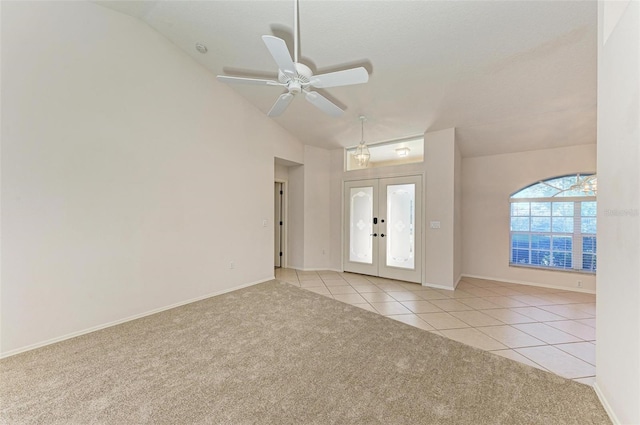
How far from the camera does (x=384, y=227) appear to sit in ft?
16.9

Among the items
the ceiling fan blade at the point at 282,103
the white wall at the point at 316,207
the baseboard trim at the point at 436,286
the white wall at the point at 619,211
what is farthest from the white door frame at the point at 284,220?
the white wall at the point at 619,211

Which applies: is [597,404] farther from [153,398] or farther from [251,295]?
[251,295]

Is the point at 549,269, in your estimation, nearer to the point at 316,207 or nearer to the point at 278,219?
the point at 316,207

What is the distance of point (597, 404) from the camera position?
65.2 inches

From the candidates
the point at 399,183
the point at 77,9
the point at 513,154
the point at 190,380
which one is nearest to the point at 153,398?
the point at 190,380

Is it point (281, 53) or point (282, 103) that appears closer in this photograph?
point (281, 53)

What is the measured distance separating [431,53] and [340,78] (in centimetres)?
135

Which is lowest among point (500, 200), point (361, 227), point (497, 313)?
point (497, 313)

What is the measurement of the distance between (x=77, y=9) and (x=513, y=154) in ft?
23.1

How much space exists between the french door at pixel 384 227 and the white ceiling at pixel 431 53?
1.37m

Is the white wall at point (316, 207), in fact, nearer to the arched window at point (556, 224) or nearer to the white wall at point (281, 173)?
the white wall at point (281, 173)

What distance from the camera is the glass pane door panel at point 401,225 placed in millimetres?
4832

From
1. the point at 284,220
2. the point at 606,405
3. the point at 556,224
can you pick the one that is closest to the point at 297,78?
the point at 606,405

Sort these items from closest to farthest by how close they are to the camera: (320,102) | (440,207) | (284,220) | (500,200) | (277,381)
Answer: (277,381)
(320,102)
(440,207)
(500,200)
(284,220)
